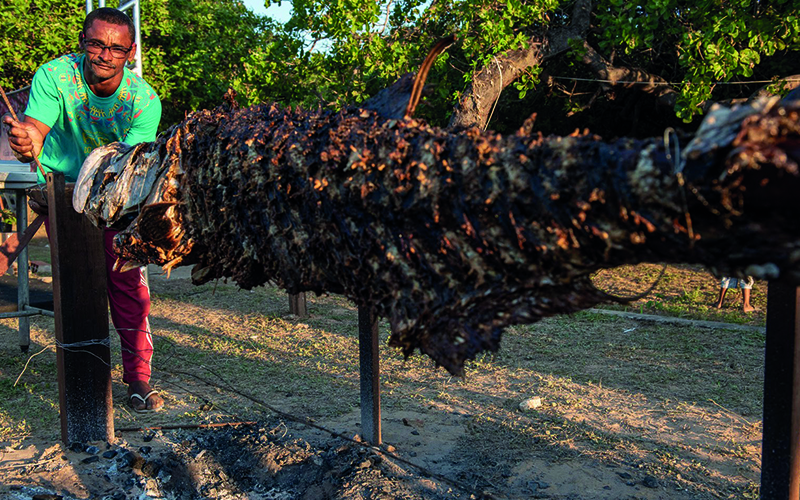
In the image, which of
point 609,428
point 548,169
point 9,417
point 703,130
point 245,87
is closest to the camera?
point 703,130

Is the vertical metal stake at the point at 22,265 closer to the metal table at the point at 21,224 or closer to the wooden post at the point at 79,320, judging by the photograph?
the metal table at the point at 21,224

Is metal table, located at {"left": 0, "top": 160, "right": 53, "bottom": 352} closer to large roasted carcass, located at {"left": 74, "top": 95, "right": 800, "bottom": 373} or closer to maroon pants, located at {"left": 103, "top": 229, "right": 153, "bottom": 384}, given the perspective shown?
maroon pants, located at {"left": 103, "top": 229, "right": 153, "bottom": 384}

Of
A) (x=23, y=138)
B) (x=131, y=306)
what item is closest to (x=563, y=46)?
(x=131, y=306)

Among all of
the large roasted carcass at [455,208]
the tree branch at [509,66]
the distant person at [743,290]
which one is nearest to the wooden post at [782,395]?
the large roasted carcass at [455,208]

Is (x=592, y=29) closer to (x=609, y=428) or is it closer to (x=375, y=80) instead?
(x=375, y=80)

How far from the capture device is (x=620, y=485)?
3299 mm

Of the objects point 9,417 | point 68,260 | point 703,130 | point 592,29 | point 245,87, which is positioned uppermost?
point 592,29

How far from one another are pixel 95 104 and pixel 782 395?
414cm

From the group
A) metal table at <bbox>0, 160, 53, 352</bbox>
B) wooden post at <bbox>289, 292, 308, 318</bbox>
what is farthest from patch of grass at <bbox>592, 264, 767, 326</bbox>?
metal table at <bbox>0, 160, 53, 352</bbox>

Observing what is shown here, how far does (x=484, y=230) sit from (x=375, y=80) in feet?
22.6

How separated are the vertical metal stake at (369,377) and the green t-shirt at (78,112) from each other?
1.92 meters

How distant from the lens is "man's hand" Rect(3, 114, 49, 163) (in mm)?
3279

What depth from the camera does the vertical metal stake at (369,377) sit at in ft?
11.6

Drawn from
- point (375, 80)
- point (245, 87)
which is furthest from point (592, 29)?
point (245, 87)
